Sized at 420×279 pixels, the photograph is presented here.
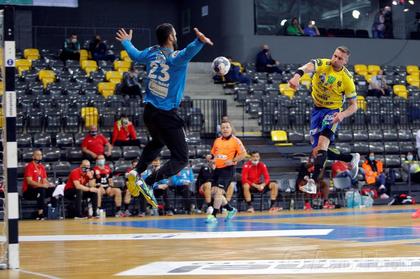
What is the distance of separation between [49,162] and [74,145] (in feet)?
3.61

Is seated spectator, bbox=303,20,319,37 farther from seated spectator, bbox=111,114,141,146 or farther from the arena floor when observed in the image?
the arena floor

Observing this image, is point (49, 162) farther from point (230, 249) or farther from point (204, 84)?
point (230, 249)

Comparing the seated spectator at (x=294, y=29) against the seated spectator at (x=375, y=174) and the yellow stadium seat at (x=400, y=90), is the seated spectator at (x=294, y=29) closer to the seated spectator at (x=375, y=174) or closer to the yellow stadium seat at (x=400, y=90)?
the yellow stadium seat at (x=400, y=90)

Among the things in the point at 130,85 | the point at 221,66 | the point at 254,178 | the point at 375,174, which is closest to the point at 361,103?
the point at 375,174

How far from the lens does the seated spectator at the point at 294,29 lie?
3553 centimetres

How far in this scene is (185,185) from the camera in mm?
22141

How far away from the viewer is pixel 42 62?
2912 cm

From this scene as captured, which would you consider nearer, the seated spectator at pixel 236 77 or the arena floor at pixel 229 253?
the arena floor at pixel 229 253

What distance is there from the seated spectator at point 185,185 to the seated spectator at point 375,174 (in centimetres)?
557

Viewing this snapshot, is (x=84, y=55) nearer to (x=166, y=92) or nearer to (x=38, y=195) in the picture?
(x=38, y=195)

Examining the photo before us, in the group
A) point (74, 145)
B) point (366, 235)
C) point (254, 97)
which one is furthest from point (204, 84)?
point (366, 235)

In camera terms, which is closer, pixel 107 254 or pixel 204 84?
pixel 107 254

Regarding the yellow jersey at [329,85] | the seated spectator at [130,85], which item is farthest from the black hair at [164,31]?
the seated spectator at [130,85]

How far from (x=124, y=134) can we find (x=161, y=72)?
545 inches
